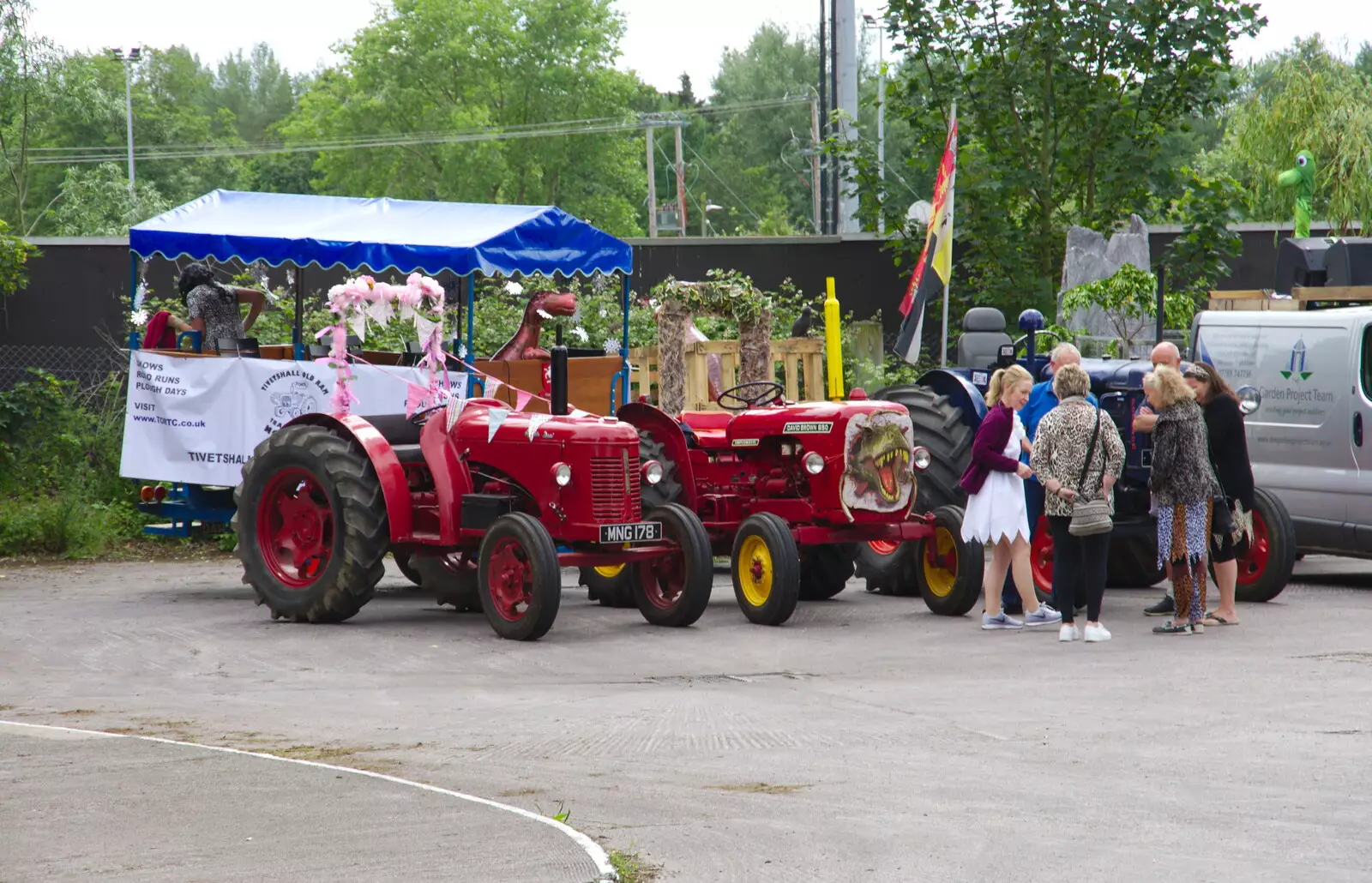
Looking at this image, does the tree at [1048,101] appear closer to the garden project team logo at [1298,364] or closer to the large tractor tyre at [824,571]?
the garden project team logo at [1298,364]

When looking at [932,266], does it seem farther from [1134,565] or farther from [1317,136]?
[1317,136]

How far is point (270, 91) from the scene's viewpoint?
114m

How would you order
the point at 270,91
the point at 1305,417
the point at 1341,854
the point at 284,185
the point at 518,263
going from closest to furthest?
1. the point at 1341,854
2. the point at 1305,417
3. the point at 518,263
4. the point at 284,185
5. the point at 270,91

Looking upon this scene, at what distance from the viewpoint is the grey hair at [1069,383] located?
36.0 feet

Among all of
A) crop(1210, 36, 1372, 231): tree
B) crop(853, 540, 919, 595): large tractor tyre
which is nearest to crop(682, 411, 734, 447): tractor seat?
crop(853, 540, 919, 595): large tractor tyre

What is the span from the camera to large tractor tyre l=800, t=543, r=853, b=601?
42.8ft

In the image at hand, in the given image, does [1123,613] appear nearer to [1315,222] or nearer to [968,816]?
[968,816]

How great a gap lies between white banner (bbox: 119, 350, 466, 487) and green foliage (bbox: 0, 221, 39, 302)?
624cm

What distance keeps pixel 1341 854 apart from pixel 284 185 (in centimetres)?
8139

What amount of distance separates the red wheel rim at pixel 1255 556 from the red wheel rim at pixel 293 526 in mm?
6339

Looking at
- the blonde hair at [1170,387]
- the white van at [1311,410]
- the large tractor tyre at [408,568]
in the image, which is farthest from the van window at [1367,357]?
the large tractor tyre at [408,568]

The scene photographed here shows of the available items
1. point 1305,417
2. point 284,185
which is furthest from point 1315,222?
point 284,185

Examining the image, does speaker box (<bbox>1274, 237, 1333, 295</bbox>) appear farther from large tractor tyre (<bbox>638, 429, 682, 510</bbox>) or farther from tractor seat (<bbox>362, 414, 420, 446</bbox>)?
tractor seat (<bbox>362, 414, 420, 446</bbox>)

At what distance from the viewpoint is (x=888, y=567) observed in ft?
44.1
